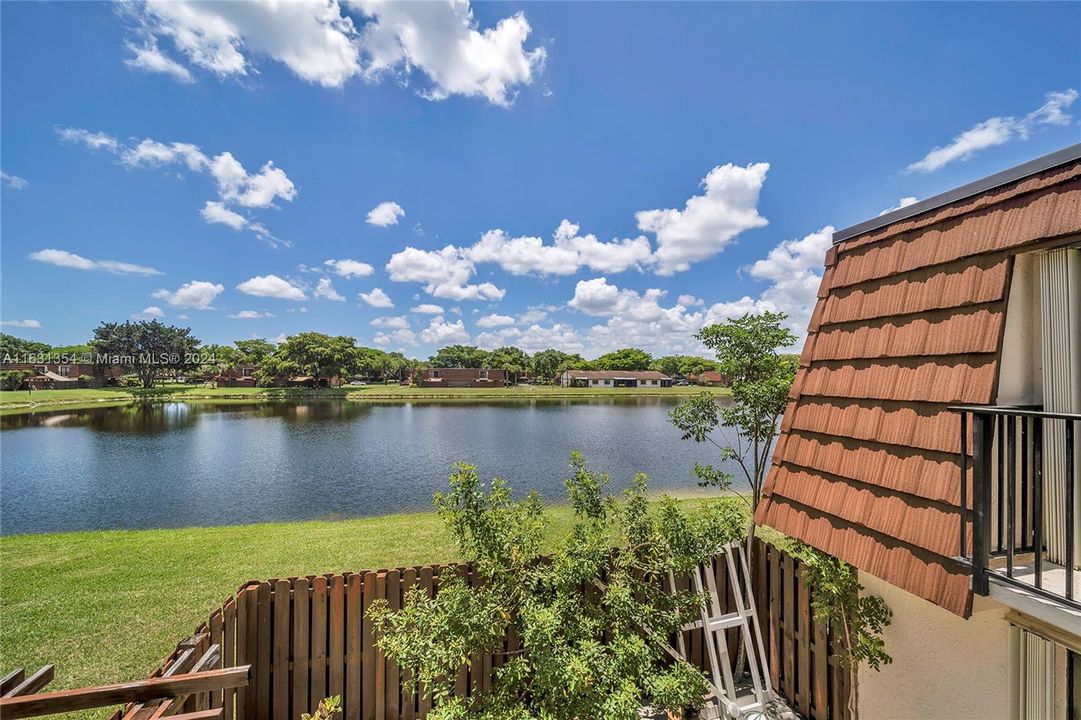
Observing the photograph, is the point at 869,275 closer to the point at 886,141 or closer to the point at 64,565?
the point at 886,141

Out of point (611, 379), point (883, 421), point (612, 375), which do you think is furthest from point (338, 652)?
point (612, 375)

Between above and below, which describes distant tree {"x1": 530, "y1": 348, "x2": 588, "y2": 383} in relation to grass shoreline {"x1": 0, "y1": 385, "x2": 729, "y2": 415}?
above

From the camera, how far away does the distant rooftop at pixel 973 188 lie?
1854 millimetres

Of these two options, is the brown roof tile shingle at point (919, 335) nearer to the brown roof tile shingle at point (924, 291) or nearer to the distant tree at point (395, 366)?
the brown roof tile shingle at point (924, 291)

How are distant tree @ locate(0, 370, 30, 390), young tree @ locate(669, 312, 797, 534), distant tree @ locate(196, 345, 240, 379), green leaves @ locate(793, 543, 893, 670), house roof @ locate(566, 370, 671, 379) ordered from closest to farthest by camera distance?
green leaves @ locate(793, 543, 893, 670) < young tree @ locate(669, 312, 797, 534) < distant tree @ locate(0, 370, 30, 390) < distant tree @ locate(196, 345, 240, 379) < house roof @ locate(566, 370, 671, 379)

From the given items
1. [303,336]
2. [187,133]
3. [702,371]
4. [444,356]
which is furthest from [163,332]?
[702,371]

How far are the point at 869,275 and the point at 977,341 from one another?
0.86 m

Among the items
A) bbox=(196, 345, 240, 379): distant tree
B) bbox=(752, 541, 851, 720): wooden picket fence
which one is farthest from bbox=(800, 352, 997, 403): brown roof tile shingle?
bbox=(196, 345, 240, 379): distant tree

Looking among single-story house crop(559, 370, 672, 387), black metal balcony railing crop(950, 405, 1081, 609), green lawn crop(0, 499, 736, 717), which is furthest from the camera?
single-story house crop(559, 370, 672, 387)

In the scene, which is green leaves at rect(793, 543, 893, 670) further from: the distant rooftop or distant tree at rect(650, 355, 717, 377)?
distant tree at rect(650, 355, 717, 377)

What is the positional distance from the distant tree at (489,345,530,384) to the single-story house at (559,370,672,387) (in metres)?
7.60

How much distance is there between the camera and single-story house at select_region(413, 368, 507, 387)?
227ft

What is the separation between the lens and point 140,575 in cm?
546

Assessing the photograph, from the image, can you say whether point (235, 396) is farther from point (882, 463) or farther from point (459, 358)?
point (882, 463)
